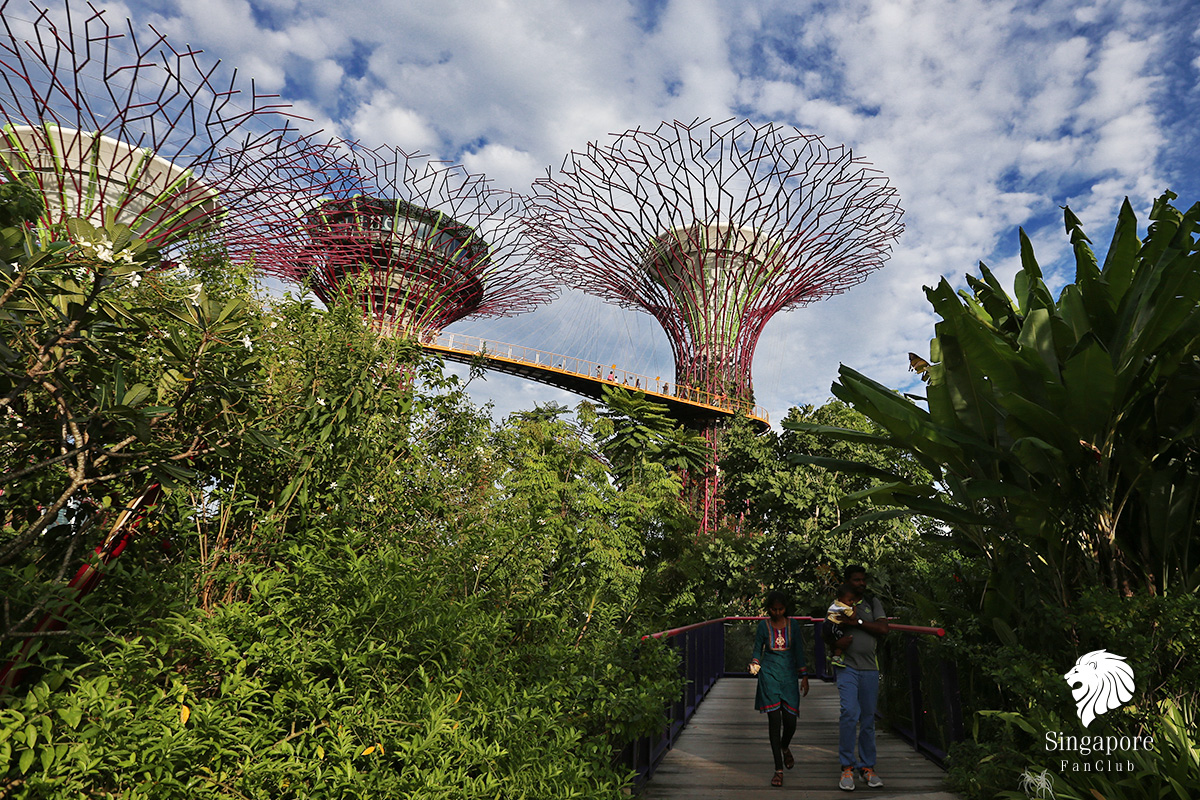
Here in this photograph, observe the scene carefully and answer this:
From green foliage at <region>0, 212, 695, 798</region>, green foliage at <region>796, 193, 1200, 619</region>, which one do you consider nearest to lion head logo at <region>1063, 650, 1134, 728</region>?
green foliage at <region>796, 193, 1200, 619</region>

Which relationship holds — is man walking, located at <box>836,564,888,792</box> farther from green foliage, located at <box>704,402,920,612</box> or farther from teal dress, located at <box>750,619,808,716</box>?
green foliage, located at <box>704,402,920,612</box>

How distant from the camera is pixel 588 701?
3396 millimetres

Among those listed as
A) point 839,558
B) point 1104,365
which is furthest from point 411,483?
point 839,558

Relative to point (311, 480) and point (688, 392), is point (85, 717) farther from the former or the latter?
point (688, 392)

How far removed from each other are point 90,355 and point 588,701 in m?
2.62

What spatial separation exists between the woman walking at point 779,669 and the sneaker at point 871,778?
1.65 ft

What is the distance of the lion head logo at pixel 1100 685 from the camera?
130 inches

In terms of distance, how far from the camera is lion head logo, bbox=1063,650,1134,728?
130 inches

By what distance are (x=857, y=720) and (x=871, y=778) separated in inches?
13.3

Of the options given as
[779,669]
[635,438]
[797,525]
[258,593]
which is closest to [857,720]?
[779,669]

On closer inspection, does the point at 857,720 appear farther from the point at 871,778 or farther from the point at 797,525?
the point at 797,525

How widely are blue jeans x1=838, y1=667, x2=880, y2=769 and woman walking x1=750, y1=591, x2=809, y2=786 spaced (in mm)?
327

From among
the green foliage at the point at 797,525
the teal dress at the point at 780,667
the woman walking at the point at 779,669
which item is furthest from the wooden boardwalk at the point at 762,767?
the green foliage at the point at 797,525

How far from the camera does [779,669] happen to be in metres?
4.76
